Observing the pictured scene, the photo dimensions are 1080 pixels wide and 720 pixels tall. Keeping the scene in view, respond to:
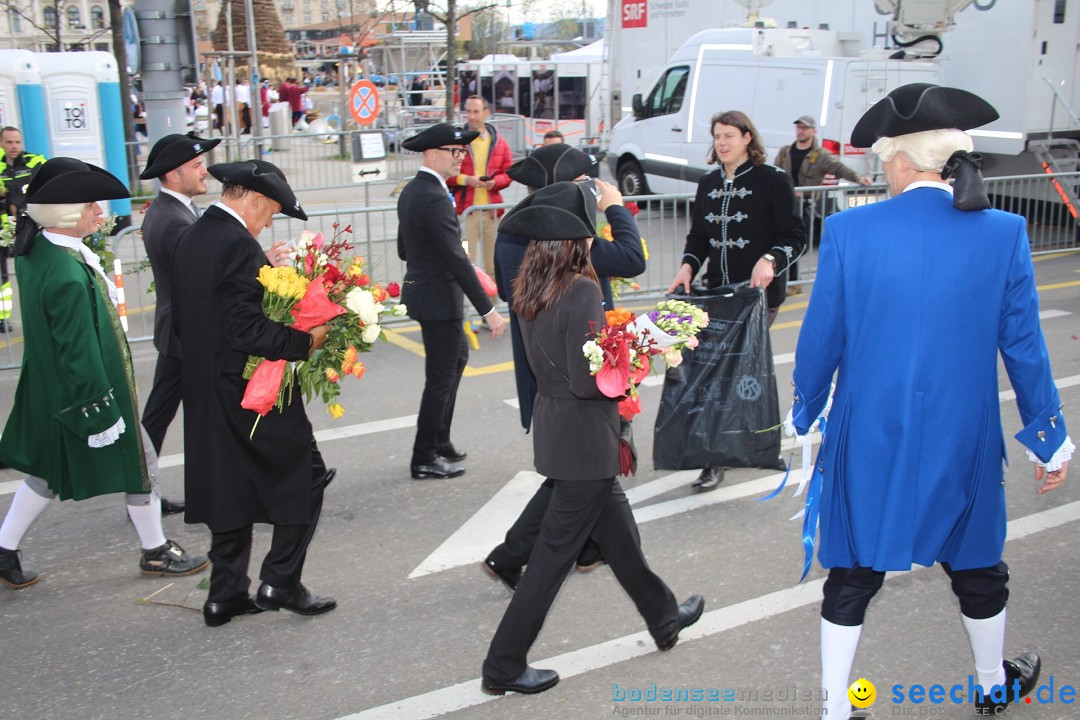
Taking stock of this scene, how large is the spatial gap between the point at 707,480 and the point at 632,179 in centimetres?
1112

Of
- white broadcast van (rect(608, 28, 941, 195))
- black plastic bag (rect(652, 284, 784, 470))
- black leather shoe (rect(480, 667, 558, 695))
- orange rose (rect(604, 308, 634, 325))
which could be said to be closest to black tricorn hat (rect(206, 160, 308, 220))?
orange rose (rect(604, 308, 634, 325))

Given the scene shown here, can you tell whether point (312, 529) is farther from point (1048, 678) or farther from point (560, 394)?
point (1048, 678)

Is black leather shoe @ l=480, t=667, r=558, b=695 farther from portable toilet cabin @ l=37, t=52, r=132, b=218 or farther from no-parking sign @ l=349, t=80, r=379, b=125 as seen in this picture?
no-parking sign @ l=349, t=80, r=379, b=125

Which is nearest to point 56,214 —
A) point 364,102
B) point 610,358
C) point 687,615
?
point 610,358

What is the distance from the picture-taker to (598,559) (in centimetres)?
463

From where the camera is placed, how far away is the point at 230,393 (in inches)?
154

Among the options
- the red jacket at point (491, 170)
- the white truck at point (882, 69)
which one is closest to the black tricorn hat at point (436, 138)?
the red jacket at point (491, 170)

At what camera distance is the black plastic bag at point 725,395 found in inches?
204

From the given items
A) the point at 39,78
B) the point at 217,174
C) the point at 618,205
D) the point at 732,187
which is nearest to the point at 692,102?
the point at 39,78

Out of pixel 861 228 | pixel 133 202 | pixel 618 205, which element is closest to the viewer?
pixel 861 228

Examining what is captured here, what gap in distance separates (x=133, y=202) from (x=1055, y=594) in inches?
578

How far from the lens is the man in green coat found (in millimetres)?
4191

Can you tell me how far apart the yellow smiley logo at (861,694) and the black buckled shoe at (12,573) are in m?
3.39

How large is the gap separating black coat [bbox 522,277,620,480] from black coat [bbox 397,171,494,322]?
6.22 feet
